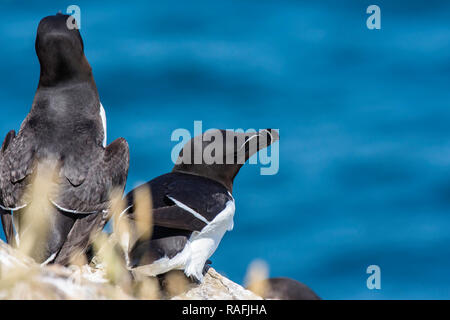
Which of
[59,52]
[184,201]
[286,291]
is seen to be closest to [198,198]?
[184,201]

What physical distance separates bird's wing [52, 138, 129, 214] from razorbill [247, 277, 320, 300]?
4.80 feet

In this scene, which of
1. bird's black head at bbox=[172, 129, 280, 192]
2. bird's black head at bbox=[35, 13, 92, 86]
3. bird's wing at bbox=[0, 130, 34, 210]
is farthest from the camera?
bird's black head at bbox=[172, 129, 280, 192]

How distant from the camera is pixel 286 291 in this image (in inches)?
251

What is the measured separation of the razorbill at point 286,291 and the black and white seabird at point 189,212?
0.83m

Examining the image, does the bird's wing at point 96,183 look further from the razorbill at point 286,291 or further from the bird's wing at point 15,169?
the razorbill at point 286,291

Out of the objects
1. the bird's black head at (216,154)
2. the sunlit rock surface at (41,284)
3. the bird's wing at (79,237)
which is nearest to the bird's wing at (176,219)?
the bird's wing at (79,237)

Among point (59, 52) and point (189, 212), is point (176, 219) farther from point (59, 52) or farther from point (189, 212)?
point (59, 52)

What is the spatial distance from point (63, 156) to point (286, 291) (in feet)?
6.47

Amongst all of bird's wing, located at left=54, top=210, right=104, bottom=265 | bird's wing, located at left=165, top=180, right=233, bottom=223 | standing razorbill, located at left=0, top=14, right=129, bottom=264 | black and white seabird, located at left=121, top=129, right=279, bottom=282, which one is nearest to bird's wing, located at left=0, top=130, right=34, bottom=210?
standing razorbill, located at left=0, top=14, right=129, bottom=264

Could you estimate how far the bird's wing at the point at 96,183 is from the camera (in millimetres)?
6984

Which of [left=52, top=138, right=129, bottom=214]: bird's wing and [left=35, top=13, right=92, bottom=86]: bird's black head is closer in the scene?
[left=52, top=138, right=129, bottom=214]: bird's wing

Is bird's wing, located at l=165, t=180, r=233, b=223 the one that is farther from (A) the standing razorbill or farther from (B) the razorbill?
(B) the razorbill

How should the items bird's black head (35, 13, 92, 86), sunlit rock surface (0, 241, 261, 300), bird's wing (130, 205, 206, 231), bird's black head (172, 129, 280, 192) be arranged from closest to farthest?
1. sunlit rock surface (0, 241, 261, 300)
2. bird's wing (130, 205, 206, 231)
3. bird's black head (35, 13, 92, 86)
4. bird's black head (172, 129, 280, 192)

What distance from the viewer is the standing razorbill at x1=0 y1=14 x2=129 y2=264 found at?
6941 mm
